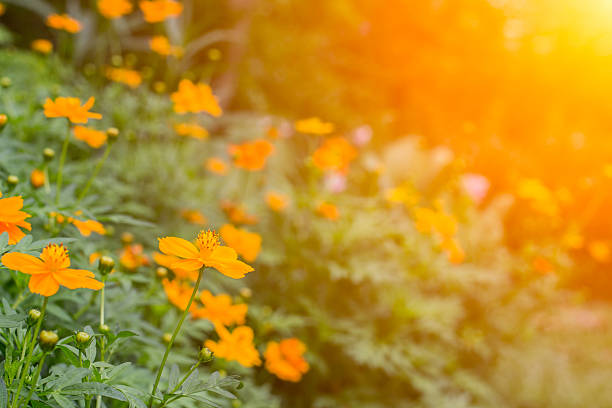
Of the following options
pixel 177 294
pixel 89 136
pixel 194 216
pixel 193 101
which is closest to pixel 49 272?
pixel 177 294

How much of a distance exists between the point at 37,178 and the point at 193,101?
451 mm

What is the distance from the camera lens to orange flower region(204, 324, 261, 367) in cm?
106

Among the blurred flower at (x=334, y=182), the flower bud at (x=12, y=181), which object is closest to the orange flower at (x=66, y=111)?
the flower bud at (x=12, y=181)

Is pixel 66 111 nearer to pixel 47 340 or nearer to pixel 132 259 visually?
pixel 132 259

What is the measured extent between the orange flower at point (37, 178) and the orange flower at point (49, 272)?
0.52 m

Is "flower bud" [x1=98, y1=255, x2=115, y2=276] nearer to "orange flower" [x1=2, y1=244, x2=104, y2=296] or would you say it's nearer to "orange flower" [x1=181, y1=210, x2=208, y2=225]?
"orange flower" [x1=2, y1=244, x2=104, y2=296]

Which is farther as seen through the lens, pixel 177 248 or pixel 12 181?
pixel 12 181

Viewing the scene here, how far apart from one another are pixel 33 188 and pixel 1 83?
275 mm

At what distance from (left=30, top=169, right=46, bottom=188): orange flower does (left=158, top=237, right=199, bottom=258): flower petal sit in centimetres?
56

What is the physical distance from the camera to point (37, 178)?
1138 mm

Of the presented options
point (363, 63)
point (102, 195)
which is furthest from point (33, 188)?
point (363, 63)

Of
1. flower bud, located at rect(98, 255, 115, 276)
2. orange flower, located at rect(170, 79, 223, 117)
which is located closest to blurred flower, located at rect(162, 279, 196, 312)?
flower bud, located at rect(98, 255, 115, 276)

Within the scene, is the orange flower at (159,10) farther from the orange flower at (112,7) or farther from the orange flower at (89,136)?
the orange flower at (89,136)

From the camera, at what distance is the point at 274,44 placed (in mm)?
3998
